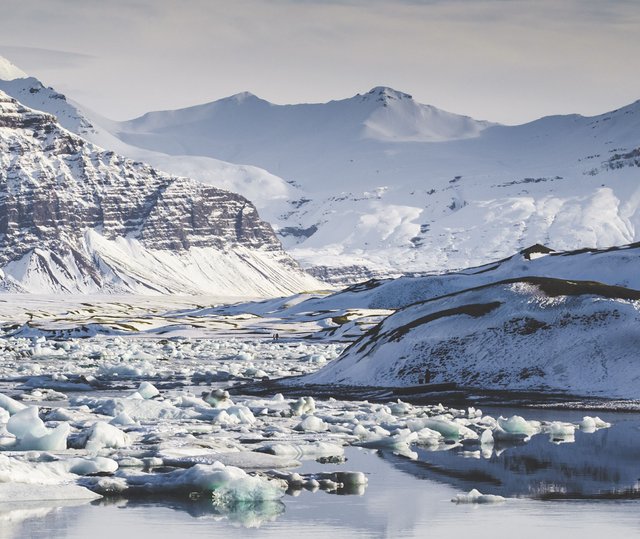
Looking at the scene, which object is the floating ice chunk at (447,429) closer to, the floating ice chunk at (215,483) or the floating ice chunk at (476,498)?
the floating ice chunk at (476,498)

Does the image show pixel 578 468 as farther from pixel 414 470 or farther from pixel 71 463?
pixel 71 463

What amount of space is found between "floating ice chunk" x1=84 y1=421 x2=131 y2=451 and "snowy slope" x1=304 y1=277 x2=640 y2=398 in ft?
68.7

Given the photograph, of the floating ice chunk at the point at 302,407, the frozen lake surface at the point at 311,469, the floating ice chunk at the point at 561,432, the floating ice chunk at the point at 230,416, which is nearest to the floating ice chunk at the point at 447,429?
the frozen lake surface at the point at 311,469

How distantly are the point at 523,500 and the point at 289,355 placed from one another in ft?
236

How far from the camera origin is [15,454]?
26938 millimetres

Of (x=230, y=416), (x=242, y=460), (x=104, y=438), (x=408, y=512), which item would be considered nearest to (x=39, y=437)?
(x=104, y=438)

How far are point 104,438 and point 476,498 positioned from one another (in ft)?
29.7

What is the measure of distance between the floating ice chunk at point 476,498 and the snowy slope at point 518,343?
22.4 m

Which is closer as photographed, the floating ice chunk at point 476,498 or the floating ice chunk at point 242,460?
the floating ice chunk at point 476,498

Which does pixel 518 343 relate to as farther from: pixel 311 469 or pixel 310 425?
pixel 311 469

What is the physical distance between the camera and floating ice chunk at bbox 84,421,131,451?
93.2ft

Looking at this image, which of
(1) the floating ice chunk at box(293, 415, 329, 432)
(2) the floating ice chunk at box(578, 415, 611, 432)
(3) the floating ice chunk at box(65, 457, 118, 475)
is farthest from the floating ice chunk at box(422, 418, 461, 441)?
(3) the floating ice chunk at box(65, 457, 118, 475)

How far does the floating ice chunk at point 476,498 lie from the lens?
23281mm

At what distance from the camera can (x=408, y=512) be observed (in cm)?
2248
